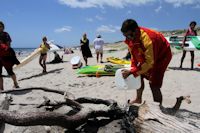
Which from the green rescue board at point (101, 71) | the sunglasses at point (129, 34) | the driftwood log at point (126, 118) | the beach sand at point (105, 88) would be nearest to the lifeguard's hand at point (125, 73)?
the sunglasses at point (129, 34)

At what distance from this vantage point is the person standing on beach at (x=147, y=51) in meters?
4.58

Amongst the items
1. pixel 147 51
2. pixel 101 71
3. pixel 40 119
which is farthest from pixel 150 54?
pixel 101 71

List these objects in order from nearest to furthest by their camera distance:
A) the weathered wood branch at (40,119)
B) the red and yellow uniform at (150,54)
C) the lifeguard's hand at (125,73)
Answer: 1. the weathered wood branch at (40,119)
2. the red and yellow uniform at (150,54)
3. the lifeguard's hand at (125,73)

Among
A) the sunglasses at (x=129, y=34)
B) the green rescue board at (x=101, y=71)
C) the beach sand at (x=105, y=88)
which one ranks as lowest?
the beach sand at (x=105, y=88)

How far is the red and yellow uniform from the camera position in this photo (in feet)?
15.0

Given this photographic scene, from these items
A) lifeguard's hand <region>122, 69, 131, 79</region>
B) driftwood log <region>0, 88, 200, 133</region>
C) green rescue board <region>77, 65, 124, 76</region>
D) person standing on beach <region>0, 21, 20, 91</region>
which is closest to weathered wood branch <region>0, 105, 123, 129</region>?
driftwood log <region>0, 88, 200, 133</region>

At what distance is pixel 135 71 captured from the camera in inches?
189

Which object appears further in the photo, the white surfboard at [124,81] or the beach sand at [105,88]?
the beach sand at [105,88]

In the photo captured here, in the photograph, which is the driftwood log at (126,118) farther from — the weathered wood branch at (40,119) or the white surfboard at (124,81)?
the white surfboard at (124,81)

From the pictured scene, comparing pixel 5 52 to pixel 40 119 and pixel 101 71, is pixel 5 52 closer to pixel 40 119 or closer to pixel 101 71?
pixel 101 71

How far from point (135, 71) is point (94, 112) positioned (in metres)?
1.09

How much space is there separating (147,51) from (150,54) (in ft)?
0.20

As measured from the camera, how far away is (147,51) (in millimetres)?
4531

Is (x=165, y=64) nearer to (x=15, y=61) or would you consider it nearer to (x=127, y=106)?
(x=127, y=106)
